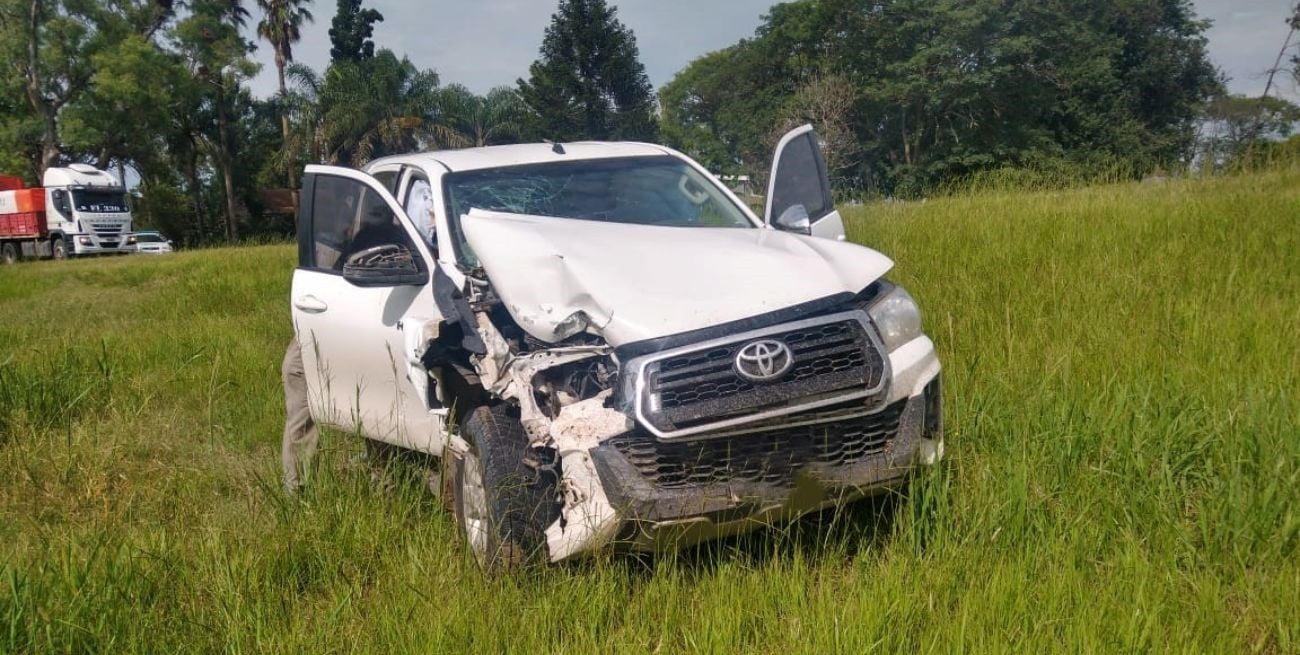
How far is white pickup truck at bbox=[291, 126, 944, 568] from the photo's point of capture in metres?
3.10

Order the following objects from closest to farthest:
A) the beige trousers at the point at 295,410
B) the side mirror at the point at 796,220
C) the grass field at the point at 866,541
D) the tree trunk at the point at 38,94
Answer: the grass field at the point at 866,541
the side mirror at the point at 796,220
the beige trousers at the point at 295,410
the tree trunk at the point at 38,94

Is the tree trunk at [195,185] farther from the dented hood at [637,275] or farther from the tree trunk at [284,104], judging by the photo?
the dented hood at [637,275]

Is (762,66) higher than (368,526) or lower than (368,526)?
higher

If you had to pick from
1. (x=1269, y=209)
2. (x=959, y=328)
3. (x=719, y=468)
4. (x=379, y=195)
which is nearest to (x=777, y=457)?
(x=719, y=468)

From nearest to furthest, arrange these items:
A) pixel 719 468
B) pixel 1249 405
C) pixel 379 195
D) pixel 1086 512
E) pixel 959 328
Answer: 1. pixel 719 468
2. pixel 1086 512
3. pixel 1249 405
4. pixel 379 195
5. pixel 959 328

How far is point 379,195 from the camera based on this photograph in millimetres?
4750

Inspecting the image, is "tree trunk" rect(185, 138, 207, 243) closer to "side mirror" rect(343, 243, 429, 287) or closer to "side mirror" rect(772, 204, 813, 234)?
"side mirror" rect(343, 243, 429, 287)

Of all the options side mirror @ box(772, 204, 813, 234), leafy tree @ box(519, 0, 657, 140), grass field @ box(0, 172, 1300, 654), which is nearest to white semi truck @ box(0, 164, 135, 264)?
leafy tree @ box(519, 0, 657, 140)

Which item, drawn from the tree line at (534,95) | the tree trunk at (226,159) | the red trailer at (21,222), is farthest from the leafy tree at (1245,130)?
the tree trunk at (226,159)

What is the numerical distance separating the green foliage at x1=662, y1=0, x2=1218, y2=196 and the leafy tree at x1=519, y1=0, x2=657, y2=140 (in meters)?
7.42

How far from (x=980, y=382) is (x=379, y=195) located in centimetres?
305

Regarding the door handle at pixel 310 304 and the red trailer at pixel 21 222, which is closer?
the door handle at pixel 310 304

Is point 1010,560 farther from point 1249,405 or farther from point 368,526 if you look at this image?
point 368,526

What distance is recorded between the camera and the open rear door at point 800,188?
480 centimetres
